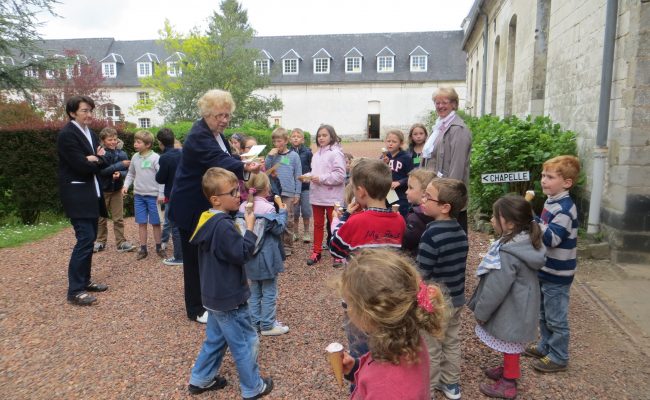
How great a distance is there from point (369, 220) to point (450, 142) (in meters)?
1.74

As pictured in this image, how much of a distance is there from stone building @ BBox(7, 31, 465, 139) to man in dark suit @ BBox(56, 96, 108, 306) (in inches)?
1311

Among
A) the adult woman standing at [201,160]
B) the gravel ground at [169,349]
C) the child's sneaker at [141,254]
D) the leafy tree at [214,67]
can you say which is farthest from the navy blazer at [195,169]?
the leafy tree at [214,67]

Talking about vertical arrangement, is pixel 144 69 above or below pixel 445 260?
above

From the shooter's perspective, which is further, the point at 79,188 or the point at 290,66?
the point at 290,66

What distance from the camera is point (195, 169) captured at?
12.5ft

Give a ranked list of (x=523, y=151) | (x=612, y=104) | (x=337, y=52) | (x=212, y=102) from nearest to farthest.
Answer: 1. (x=212, y=102)
2. (x=612, y=104)
3. (x=523, y=151)
4. (x=337, y=52)

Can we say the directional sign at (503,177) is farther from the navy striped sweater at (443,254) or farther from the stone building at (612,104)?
the stone building at (612,104)

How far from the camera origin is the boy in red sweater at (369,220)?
9.50ft

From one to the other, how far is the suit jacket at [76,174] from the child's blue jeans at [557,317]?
4.40m

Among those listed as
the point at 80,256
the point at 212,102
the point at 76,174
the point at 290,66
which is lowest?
the point at 80,256

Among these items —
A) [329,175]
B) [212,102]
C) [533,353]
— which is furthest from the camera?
[329,175]

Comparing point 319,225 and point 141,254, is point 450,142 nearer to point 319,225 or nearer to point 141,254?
point 319,225

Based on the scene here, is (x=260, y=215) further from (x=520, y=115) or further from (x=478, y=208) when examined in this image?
(x=520, y=115)

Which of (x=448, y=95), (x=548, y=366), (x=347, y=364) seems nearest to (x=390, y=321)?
(x=347, y=364)
